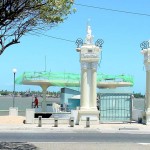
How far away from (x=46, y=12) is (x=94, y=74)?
17212 millimetres

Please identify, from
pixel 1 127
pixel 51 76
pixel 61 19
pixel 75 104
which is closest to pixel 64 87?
pixel 51 76

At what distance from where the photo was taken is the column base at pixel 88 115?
29938mm

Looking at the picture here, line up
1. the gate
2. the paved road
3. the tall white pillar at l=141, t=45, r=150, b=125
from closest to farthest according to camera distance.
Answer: the paved road, the tall white pillar at l=141, t=45, r=150, b=125, the gate

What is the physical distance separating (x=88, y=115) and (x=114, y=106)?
2700 mm

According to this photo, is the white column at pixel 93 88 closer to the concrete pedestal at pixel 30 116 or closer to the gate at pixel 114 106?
the gate at pixel 114 106

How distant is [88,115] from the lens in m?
30.1

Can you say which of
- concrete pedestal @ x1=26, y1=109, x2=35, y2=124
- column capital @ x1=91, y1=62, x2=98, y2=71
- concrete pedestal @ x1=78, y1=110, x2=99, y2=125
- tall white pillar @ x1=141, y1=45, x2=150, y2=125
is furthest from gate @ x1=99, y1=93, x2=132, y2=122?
concrete pedestal @ x1=26, y1=109, x2=35, y2=124

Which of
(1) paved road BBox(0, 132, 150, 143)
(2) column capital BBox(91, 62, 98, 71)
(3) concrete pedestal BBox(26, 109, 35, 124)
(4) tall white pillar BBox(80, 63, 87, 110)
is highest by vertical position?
(2) column capital BBox(91, 62, 98, 71)

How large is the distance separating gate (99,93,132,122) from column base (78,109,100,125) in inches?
66.7

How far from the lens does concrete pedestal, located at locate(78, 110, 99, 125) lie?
98.2ft

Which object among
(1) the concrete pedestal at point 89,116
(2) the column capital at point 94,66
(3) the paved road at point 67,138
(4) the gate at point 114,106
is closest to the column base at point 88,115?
(1) the concrete pedestal at point 89,116

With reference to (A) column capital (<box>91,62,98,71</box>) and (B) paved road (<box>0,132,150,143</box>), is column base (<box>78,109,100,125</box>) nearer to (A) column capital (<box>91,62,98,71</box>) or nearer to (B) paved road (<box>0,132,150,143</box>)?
(A) column capital (<box>91,62,98,71</box>)

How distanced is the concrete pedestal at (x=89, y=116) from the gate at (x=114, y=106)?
1693 millimetres

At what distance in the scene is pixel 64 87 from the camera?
44.2m
